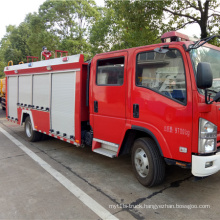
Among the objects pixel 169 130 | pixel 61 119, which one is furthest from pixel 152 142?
pixel 61 119

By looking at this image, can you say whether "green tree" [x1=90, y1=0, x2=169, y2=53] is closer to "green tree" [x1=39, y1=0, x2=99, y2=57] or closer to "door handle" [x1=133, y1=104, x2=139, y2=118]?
"door handle" [x1=133, y1=104, x2=139, y2=118]

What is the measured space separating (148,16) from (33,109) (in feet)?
18.7

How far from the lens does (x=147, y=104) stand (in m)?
3.72

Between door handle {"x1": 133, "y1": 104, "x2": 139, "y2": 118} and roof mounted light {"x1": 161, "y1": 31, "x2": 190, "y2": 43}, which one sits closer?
roof mounted light {"x1": 161, "y1": 31, "x2": 190, "y2": 43}

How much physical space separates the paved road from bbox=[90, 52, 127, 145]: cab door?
0.83 meters

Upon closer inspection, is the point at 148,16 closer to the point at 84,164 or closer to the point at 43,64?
the point at 43,64

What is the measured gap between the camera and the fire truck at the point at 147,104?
3168mm

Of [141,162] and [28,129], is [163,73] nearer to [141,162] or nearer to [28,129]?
[141,162]

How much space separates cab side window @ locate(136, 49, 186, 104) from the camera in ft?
11.0

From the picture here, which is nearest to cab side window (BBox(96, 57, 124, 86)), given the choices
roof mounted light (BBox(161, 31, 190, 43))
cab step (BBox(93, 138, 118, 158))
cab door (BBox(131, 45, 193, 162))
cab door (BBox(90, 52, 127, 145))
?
cab door (BBox(90, 52, 127, 145))

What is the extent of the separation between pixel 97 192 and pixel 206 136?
205 cm

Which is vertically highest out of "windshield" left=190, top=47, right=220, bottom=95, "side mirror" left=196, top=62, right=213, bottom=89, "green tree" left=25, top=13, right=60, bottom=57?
"green tree" left=25, top=13, right=60, bottom=57

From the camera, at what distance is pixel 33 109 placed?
22.4 ft

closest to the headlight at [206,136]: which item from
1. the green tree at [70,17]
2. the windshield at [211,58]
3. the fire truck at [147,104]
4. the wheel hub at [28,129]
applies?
the fire truck at [147,104]
